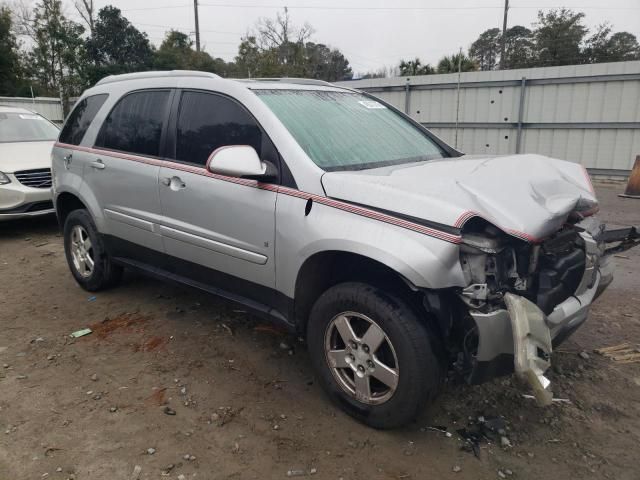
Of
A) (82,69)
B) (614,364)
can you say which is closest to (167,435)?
(614,364)

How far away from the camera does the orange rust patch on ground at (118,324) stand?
4.08 m

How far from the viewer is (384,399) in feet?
8.81

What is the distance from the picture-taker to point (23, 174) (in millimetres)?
7090

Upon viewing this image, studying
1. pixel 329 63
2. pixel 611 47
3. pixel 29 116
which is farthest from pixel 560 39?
pixel 29 116

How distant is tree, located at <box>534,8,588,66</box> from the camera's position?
29531mm

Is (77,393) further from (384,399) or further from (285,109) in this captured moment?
(285,109)

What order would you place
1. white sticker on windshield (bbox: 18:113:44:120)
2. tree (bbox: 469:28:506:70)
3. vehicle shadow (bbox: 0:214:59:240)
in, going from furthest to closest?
tree (bbox: 469:28:506:70) < white sticker on windshield (bbox: 18:113:44:120) < vehicle shadow (bbox: 0:214:59:240)

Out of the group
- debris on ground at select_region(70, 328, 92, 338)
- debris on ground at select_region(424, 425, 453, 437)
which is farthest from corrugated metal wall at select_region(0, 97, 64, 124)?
debris on ground at select_region(424, 425, 453, 437)

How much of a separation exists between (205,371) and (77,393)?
783 mm

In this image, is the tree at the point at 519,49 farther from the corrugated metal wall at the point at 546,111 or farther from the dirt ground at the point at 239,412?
the dirt ground at the point at 239,412

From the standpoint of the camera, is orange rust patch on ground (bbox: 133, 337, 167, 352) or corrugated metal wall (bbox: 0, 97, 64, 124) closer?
orange rust patch on ground (bbox: 133, 337, 167, 352)

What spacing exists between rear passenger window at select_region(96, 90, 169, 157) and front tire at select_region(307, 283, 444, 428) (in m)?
1.89

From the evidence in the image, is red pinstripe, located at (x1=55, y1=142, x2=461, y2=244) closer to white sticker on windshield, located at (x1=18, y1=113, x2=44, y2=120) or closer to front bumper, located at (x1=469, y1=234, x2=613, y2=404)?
front bumper, located at (x1=469, y1=234, x2=613, y2=404)

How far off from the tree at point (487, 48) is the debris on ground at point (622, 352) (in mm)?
37614
